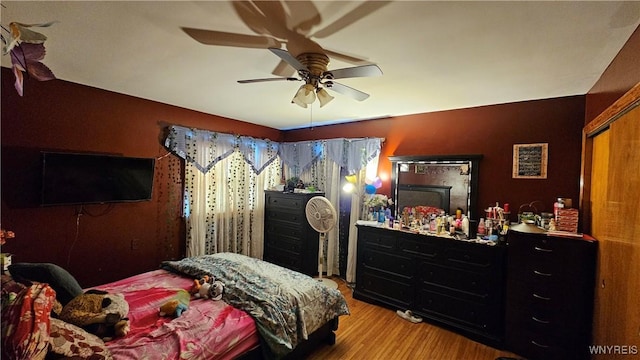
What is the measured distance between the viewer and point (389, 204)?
141 inches

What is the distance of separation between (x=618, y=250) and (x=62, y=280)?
11.3 ft

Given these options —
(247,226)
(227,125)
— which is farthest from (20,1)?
(247,226)

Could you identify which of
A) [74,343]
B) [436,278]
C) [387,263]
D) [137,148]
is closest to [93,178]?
[137,148]

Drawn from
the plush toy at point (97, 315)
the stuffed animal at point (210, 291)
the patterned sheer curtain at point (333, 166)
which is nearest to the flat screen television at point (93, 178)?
the plush toy at point (97, 315)

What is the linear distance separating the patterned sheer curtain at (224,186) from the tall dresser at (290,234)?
17 centimetres

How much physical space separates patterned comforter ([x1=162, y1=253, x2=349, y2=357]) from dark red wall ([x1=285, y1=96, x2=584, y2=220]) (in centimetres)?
182

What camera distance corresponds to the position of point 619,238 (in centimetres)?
168

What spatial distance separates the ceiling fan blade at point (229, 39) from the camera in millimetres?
1695

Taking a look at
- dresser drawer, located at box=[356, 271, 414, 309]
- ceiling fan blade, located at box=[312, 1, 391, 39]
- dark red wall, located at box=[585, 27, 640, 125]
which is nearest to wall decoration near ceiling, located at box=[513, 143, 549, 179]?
dark red wall, located at box=[585, 27, 640, 125]

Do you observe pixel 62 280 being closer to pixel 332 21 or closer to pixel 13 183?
pixel 13 183

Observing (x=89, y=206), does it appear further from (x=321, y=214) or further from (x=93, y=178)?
(x=321, y=214)

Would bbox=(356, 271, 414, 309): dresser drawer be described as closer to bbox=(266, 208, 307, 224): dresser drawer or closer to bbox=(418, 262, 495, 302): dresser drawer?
bbox=(418, 262, 495, 302): dresser drawer

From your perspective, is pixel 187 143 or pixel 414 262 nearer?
pixel 414 262

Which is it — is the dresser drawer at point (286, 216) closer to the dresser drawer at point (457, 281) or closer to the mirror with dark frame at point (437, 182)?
the mirror with dark frame at point (437, 182)
